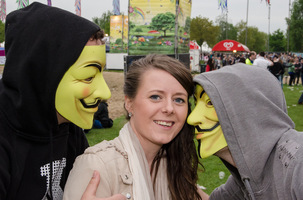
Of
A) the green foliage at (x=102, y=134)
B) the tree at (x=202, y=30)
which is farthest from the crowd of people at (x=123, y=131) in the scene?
the tree at (x=202, y=30)

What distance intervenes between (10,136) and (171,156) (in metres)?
1.17

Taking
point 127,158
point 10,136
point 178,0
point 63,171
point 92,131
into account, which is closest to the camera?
point 10,136

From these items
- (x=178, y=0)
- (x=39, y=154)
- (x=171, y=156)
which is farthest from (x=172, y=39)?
(x=39, y=154)

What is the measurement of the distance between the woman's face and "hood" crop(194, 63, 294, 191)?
25 centimetres

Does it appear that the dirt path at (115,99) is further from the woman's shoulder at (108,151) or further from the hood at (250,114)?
the hood at (250,114)

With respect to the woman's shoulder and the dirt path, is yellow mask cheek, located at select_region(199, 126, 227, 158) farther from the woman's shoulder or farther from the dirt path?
the dirt path

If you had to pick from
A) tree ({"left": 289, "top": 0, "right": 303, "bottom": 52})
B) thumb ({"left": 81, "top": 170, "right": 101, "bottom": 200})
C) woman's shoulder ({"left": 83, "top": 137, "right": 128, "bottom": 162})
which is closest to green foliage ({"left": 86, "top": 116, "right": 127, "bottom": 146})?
woman's shoulder ({"left": 83, "top": 137, "right": 128, "bottom": 162})

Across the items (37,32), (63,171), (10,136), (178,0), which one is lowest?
(63,171)

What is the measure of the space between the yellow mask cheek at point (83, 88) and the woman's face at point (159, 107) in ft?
0.86

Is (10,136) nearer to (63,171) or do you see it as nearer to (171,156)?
(63,171)

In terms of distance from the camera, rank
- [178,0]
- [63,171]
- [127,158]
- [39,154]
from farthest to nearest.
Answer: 1. [178,0]
2. [63,171]
3. [127,158]
4. [39,154]

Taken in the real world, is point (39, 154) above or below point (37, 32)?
below

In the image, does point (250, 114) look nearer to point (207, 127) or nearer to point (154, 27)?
point (207, 127)

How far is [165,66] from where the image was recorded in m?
2.16
